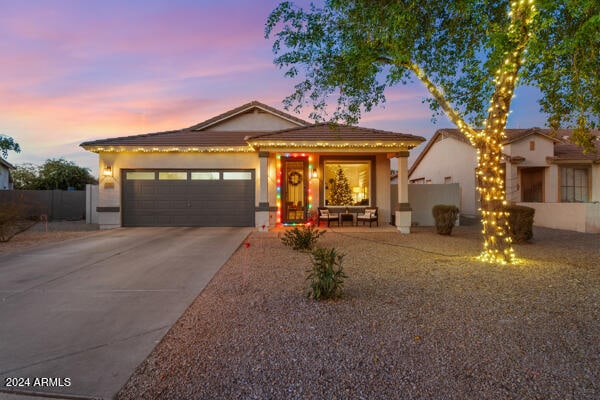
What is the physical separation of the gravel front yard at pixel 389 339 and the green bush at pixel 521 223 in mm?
3827

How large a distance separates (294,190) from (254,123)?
4794mm

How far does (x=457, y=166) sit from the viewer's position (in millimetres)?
20266

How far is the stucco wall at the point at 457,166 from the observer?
61.5 feet

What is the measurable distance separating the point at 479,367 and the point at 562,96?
7949 millimetres

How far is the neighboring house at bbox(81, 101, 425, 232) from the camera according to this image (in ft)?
44.3

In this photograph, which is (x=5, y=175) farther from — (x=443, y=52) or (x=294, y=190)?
(x=443, y=52)

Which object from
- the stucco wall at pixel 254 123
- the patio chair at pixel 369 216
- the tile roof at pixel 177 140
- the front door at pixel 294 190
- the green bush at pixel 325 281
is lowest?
the green bush at pixel 325 281

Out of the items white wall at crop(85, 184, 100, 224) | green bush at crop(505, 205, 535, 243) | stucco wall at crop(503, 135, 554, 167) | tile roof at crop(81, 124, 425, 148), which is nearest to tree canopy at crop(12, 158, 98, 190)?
white wall at crop(85, 184, 100, 224)

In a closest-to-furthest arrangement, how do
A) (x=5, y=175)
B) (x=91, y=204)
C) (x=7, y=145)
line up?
1. (x=7, y=145)
2. (x=91, y=204)
3. (x=5, y=175)

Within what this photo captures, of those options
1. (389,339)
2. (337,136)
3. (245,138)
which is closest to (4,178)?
(245,138)

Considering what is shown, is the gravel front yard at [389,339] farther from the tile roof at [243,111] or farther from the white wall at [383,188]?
the tile roof at [243,111]

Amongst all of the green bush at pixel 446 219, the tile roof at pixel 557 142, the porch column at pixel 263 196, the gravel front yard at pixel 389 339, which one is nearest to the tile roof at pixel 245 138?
the porch column at pixel 263 196

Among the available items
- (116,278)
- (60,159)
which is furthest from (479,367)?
(60,159)

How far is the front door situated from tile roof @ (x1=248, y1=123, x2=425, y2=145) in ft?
5.40
